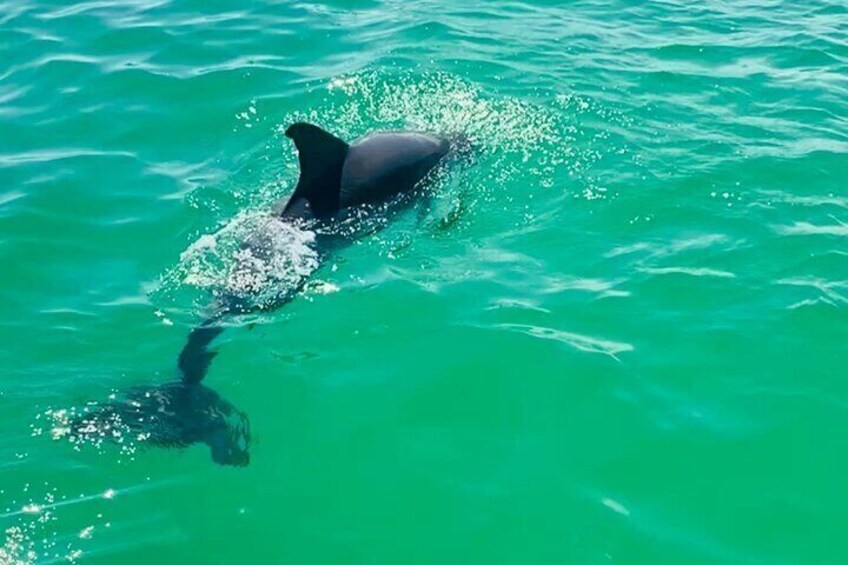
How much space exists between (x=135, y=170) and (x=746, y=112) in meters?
7.45

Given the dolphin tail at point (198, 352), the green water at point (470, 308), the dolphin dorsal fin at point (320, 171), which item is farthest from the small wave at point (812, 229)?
the dolphin tail at point (198, 352)

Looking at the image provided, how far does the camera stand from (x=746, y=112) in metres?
13.0

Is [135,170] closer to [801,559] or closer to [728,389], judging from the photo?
[728,389]

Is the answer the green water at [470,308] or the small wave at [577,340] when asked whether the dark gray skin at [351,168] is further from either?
the small wave at [577,340]

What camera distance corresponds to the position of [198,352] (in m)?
9.28

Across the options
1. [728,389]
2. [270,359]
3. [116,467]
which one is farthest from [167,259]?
[728,389]

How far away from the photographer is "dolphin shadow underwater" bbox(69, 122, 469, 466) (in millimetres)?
8586

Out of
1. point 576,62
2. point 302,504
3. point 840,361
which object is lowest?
point 302,504

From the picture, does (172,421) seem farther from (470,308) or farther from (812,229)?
(812,229)

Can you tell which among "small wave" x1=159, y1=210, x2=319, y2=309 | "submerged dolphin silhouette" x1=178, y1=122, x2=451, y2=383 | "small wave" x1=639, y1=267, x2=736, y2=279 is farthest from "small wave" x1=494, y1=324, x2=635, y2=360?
"submerged dolphin silhouette" x1=178, y1=122, x2=451, y2=383

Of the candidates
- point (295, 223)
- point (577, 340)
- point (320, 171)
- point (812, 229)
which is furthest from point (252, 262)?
point (812, 229)

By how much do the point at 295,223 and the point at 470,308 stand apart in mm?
2038

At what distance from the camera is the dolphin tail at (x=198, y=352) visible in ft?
29.9

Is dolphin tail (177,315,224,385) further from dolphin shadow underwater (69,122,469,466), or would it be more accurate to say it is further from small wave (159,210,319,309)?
small wave (159,210,319,309)
